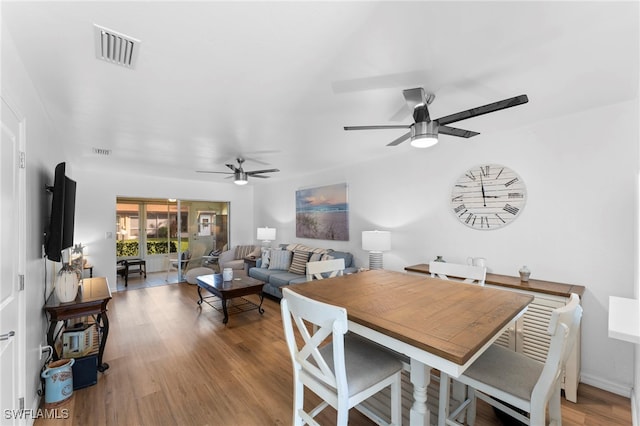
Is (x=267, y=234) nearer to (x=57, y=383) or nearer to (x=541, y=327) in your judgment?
(x=57, y=383)

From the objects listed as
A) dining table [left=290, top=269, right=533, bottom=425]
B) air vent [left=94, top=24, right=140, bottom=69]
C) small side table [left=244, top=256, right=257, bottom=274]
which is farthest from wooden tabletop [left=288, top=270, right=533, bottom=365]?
small side table [left=244, top=256, right=257, bottom=274]

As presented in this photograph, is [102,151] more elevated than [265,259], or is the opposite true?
[102,151]

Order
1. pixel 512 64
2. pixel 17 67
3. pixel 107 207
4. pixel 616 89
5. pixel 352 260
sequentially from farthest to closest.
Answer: pixel 107 207, pixel 352 260, pixel 616 89, pixel 512 64, pixel 17 67

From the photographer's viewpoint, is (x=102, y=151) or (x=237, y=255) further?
(x=237, y=255)

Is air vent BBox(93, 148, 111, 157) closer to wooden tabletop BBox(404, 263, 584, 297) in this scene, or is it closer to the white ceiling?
the white ceiling

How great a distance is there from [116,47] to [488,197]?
352 centimetres

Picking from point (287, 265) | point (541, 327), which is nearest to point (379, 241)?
point (541, 327)

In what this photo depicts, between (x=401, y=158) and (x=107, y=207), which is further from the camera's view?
(x=107, y=207)

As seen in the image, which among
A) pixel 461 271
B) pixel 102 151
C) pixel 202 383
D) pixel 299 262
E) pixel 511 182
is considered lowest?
pixel 202 383

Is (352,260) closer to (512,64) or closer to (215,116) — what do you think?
(215,116)

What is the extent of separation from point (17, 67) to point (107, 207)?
457 centimetres

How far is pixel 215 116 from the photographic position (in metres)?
2.58

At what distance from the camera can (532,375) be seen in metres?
1.43

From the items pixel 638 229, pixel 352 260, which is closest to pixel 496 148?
pixel 638 229
